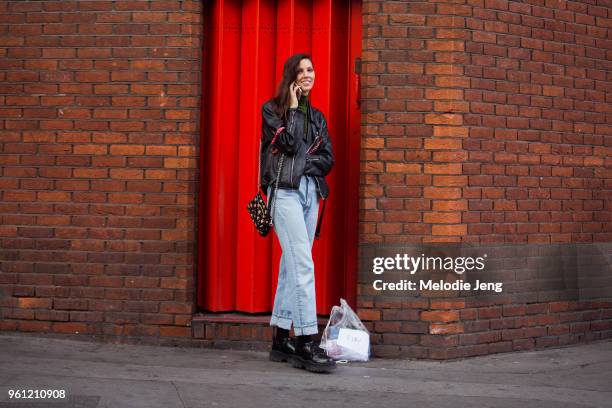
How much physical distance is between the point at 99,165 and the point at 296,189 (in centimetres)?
177

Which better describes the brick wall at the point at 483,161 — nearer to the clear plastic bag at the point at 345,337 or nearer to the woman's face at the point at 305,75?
the clear plastic bag at the point at 345,337

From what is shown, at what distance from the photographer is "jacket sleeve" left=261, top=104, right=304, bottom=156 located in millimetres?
6391

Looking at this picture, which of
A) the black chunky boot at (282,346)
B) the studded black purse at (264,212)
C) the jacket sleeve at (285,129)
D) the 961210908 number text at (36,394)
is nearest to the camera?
the 961210908 number text at (36,394)

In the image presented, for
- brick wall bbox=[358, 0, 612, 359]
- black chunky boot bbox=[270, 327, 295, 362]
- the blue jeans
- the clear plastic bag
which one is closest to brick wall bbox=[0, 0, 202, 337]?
black chunky boot bbox=[270, 327, 295, 362]

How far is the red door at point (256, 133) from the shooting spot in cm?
739

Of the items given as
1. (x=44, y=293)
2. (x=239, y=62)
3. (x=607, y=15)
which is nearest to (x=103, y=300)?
(x=44, y=293)

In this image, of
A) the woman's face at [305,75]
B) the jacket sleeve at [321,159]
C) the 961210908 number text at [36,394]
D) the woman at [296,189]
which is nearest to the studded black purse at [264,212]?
the woman at [296,189]

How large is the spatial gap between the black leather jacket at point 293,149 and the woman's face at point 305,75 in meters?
0.18

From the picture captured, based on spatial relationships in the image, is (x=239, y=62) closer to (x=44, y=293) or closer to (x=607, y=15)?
(x=44, y=293)

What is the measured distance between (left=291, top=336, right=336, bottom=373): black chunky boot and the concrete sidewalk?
0.06 m

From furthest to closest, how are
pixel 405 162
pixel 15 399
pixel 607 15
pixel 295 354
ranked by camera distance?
1. pixel 607 15
2. pixel 405 162
3. pixel 295 354
4. pixel 15 399

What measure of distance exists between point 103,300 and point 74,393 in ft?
6.08

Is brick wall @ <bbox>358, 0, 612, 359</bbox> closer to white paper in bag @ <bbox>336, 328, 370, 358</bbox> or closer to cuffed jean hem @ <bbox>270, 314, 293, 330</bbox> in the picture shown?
white paper in bag @ <bbox>336, 328, 370, 358</bbox>

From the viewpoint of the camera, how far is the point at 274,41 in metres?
7.46
